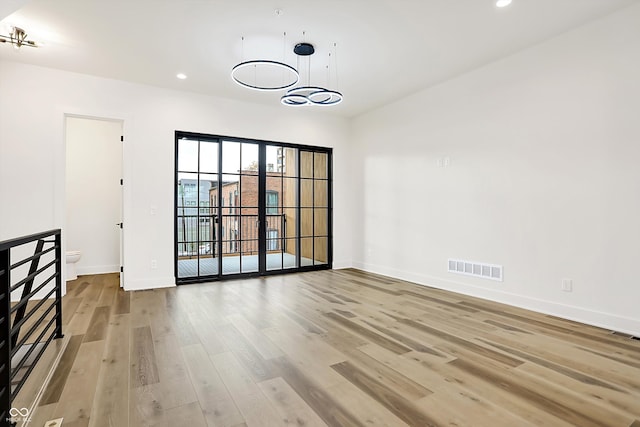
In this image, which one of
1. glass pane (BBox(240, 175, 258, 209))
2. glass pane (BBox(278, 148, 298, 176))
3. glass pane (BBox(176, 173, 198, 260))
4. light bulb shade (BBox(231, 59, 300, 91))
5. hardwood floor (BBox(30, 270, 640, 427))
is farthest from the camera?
glass pane (BBox(278, 148, 298, 176))

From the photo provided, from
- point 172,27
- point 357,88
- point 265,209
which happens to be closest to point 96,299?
point 265,209

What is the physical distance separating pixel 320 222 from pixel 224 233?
1987 mm

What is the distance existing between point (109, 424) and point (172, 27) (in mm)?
3542

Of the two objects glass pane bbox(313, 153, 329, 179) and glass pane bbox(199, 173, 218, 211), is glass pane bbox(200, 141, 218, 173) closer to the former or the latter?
glass pane bbox(199, 173, 218, 211)

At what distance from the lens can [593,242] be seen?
11.0 ft

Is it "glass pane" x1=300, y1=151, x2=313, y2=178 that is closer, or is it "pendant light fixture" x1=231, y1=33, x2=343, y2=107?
"pendant light fixture" x1=231, y1=33, x2=343, y2=107

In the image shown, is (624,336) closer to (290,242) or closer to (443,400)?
(443,400)

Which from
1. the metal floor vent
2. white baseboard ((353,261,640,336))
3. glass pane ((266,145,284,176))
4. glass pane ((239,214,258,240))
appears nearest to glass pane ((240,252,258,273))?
glass pane ((239,214,258,240))

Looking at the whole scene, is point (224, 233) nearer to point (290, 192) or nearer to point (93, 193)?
point (290, 192)

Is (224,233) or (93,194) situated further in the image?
(93,194)

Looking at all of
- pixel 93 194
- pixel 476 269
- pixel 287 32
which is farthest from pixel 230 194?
pixel 476 269

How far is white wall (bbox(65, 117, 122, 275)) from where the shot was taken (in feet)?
19.6

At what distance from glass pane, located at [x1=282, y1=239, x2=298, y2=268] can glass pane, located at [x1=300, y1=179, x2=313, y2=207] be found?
0.78 metres

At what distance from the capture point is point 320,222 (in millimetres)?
6637
